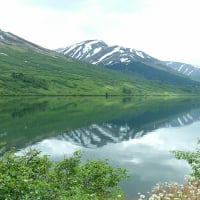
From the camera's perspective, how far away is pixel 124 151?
236 ft

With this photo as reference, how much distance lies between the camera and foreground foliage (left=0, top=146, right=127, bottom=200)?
15.0m

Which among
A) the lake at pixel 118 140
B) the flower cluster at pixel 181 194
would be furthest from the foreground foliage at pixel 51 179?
the lake at pixel 118 140

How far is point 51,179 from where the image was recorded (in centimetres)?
1938


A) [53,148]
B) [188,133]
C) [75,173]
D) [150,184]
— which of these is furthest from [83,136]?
[75,173]

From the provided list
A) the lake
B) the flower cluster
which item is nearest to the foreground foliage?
the flower cluster

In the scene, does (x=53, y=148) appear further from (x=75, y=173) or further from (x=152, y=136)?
(x=75, y=173)

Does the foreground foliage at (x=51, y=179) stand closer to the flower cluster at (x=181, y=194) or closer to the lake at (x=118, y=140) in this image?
the flower cluster at (x=181, y=194)

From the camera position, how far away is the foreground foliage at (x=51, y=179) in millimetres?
14977

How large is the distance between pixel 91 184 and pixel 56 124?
97.9m

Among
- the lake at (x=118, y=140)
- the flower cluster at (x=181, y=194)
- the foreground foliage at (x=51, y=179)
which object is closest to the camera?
the foreground foliage at (x=51, y=179)

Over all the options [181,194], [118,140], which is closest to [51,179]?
[181,194]

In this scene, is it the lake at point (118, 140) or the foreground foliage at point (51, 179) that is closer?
the foreground foliage at point (51, 179)

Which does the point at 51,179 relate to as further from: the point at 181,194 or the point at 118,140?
the point at 118,140

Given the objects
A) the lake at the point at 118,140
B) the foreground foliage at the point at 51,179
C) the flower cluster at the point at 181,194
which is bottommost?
the lake at the point at 118,140
